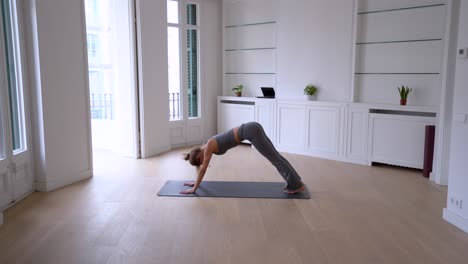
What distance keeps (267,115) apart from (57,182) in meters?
3.93

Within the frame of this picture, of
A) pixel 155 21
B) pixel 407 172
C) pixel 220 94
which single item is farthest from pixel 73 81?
pixel 407 172

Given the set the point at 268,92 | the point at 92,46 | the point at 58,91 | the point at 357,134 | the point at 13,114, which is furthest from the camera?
the point at 268,92

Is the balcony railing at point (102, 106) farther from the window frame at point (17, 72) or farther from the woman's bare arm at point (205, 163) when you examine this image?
the woman's bare arm at point (205, 163)

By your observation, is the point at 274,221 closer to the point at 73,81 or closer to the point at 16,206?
the point at 16,206

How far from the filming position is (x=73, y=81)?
16.9ft

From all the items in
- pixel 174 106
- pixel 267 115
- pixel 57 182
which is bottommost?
pixel 57 182

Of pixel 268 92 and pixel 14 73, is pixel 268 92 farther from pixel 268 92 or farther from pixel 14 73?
pixel 14 73

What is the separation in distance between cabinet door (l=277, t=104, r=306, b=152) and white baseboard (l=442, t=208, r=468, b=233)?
3327 mm

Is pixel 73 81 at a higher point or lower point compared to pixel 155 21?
lower

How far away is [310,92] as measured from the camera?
708cm

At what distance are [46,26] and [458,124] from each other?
4585 millimetres

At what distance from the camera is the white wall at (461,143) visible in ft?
12.3

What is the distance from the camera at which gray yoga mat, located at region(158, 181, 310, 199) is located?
477cm

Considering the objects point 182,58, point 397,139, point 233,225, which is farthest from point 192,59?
point 233,225
